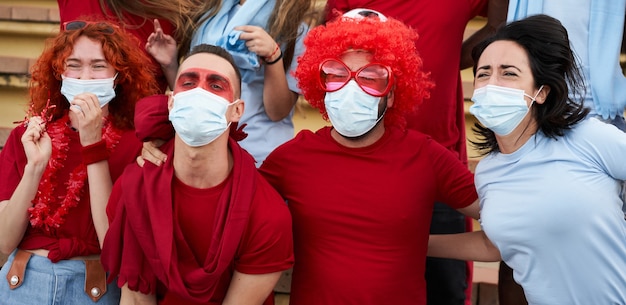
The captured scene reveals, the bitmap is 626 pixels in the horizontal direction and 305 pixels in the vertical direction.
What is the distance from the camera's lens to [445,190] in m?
3.03

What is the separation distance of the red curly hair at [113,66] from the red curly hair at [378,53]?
661 mm

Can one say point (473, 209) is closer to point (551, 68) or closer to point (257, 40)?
point (551, 68)

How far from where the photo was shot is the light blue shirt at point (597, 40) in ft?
9.93

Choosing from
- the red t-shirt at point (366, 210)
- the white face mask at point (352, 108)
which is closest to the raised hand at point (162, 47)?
the red t-shirt at point (366, 210)

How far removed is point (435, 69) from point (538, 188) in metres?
0.89

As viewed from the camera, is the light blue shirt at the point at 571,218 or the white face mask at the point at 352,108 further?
the white face mask at the point at 352,108

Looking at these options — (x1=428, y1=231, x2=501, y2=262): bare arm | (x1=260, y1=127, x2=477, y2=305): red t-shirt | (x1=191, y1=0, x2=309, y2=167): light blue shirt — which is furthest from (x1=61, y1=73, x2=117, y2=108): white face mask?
(x1=428, y1=231, x2=501, y2=262): bare arm

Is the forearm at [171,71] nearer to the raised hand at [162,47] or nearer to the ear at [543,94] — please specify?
the raised hand at [162,47]

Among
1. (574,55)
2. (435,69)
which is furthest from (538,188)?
(435,69)

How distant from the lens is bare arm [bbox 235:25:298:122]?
3266 millimetres

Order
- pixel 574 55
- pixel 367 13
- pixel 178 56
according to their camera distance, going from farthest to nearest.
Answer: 1. pixel 178 56
2. pixel 367 13
3. pixel 574 55

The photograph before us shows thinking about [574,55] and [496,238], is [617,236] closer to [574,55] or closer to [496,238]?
[496,238]

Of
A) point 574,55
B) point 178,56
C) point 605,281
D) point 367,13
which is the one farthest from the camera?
point 178,56

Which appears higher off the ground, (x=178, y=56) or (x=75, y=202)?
(x=178, y=56)
